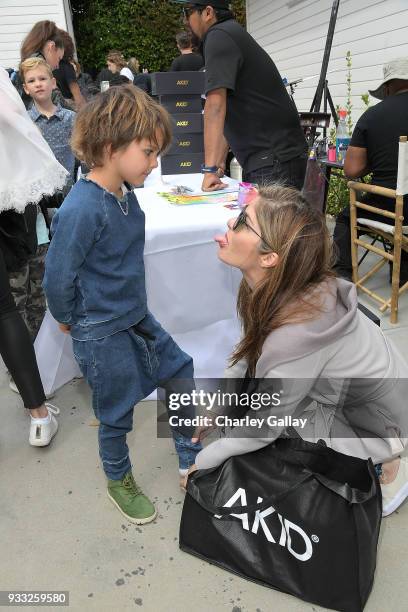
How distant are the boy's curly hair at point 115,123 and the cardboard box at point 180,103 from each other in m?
1.76

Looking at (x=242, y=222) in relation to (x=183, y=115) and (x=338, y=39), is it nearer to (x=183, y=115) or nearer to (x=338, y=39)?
(x=183, y=115)

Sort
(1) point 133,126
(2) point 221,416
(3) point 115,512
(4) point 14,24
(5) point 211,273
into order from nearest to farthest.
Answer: (1) point 133,126
(3) point 115,512
(2) point 221,416
(5) point 211,273
(4) point 14,24

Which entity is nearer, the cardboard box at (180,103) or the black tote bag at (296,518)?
the black tote bag at (296,518)

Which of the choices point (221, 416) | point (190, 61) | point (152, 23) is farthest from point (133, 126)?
point (152, 23)

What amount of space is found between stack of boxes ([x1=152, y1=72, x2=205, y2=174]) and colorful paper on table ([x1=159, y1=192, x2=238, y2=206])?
622 mm

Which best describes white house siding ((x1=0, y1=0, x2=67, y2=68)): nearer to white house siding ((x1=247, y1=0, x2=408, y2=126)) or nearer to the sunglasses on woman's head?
A: white house siding ((x1=247, y1=0, x2=408, y2=126))

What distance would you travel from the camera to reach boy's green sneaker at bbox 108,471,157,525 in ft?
5.61

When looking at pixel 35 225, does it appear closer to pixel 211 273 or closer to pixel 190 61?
pixel 211 273

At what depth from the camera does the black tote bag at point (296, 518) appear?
4.15 feet

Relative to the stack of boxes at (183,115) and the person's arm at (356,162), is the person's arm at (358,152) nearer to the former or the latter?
the person's arm at (356,162)

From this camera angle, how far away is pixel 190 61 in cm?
493

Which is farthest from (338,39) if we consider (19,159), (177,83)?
(19,159)

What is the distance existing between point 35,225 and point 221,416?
1183mm

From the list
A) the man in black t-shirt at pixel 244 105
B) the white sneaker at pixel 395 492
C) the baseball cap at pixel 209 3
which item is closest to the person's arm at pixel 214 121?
the man in black t-shirt at pixel 244 105
